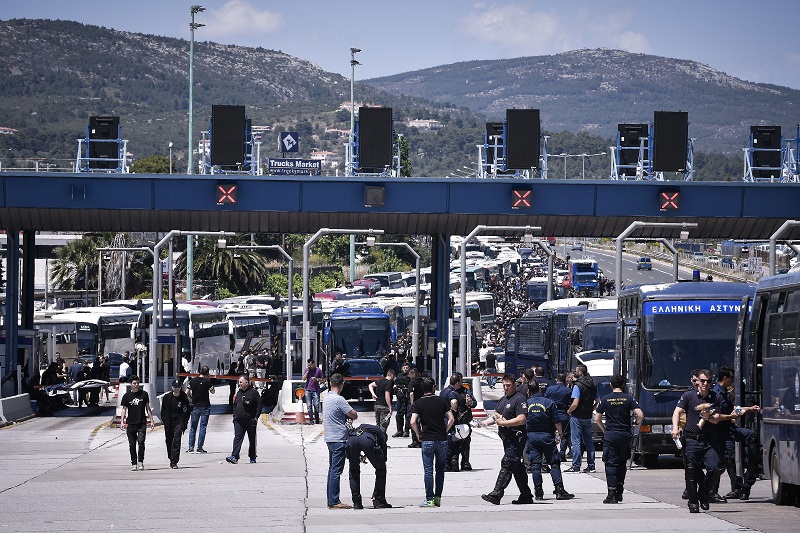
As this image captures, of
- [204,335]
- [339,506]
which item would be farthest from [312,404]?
[204,335]

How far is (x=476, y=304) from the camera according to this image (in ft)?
272

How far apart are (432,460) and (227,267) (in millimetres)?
84580

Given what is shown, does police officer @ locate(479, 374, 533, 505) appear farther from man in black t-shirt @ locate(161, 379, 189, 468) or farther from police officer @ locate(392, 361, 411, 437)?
police officer @ locate(392, 361, 411, 437)

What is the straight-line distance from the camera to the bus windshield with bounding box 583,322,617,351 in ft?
125

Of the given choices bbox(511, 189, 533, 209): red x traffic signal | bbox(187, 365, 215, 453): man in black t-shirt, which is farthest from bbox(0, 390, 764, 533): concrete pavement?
bbox(511, 189, 533, 209): red x traffic signal

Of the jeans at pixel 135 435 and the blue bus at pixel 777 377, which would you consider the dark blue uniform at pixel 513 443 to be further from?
the jeans at pixel 135 435

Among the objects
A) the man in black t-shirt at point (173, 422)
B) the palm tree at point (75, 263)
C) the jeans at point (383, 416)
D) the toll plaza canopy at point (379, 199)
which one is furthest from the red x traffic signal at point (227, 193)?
the palm tree at point (75, 263)

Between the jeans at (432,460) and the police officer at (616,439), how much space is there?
87.1 inches

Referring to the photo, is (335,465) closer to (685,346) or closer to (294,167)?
(685,346)

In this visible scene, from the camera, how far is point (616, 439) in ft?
60.7

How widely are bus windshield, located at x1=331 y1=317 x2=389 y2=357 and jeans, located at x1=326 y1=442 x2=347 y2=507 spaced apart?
118 feet

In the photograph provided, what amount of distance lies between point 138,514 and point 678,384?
11423mm

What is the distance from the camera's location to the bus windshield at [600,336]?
38.0m

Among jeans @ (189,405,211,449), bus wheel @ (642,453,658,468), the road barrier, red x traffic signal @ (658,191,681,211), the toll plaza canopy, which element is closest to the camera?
bus wheel @ (642,453,658,468)
